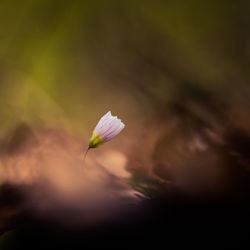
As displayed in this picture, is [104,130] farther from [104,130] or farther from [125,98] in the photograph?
[125,98]

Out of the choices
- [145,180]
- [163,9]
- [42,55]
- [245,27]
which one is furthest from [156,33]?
[145,180]

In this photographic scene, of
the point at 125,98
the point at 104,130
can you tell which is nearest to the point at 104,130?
the point at 104,130

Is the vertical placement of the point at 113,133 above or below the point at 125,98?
below
